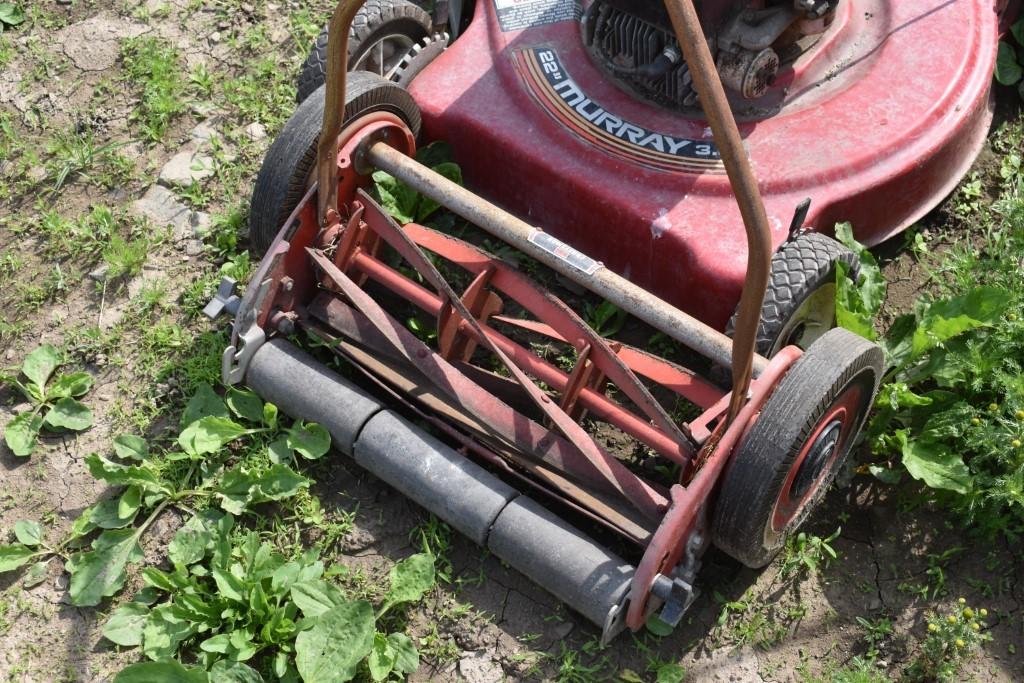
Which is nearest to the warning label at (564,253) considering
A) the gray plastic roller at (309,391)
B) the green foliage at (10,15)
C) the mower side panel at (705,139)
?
the mower side panel at (705,139)

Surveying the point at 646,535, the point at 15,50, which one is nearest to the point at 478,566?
the point at 646,535

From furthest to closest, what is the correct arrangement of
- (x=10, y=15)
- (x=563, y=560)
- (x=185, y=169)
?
(x=10, y=15), (x=185, y=169), (x=563, y=560)

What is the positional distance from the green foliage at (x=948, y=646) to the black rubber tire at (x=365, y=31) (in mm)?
2374

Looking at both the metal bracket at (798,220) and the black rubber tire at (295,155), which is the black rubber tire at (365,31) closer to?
the black rubber tire at (295,155)

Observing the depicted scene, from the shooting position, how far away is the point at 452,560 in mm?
3367

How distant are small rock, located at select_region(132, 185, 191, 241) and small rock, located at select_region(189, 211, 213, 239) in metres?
0.02

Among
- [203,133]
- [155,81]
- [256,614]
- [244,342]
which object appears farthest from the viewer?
[155,81]

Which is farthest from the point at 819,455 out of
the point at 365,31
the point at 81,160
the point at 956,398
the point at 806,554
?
the point at 81,160

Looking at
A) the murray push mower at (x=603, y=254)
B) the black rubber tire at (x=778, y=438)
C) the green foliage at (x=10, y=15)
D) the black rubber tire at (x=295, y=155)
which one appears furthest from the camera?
the green foliage at (x=10, y=15)

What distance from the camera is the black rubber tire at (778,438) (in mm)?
2924

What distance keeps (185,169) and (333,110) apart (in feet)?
4.32

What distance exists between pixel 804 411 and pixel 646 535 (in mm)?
485

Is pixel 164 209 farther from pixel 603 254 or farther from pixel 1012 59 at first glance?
pixel 1012 59

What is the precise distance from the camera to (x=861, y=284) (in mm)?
3578
